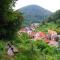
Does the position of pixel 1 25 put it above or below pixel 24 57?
above

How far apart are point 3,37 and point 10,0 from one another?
4.72 ft

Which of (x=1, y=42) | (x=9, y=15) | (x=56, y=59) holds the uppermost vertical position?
(x=9, y=15)

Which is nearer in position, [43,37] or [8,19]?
[8,19]

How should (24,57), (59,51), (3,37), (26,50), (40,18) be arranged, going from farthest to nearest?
1. (40,18)
2. (59,51)
3. (26,50)
4. (24,57)
5. (3,37)

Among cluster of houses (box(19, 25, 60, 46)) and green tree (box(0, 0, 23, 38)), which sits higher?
green tree (box(0, 0, 23, 38))

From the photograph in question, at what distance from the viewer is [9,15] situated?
27.5ft

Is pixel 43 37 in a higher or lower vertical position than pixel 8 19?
lower

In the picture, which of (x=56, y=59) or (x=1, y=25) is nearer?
(x=1, y=25)

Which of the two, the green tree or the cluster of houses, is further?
the cluster of houses

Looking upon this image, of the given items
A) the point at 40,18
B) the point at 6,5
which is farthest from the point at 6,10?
the point at 40,18

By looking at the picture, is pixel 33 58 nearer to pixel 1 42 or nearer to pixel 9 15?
pixel 1 42

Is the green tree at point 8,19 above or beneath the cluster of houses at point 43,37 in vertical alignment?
above

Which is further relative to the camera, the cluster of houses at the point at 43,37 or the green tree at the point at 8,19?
the cluster of houses at the point at 43,37

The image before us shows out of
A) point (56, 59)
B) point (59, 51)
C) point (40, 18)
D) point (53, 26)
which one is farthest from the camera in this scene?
point (40, 18)
